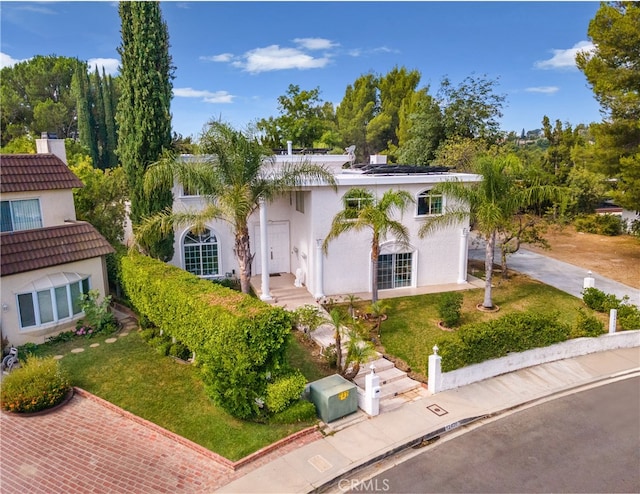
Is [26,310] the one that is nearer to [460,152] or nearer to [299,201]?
[299,201]

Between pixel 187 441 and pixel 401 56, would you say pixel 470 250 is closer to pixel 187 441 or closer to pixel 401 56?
pixel 187 441

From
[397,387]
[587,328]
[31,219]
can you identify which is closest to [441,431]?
[397,387]

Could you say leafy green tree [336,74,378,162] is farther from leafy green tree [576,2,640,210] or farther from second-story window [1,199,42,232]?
second-story window [1,199,42,232]

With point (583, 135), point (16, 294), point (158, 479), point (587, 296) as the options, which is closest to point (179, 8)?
point (16, 294)

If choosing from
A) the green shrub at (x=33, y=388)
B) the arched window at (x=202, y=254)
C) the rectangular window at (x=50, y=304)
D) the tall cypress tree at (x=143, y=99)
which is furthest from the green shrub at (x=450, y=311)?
the rectangular window at (x=50, y=304)

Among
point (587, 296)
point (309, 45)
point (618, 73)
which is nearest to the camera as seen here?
point (587, 296)

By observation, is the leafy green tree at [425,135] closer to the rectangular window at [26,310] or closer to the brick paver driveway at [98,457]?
the rectangular window at [26,310]

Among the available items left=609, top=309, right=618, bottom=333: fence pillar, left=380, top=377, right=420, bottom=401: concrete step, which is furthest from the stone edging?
left=609, top=309, right=618, bottom=333: fence pillar
